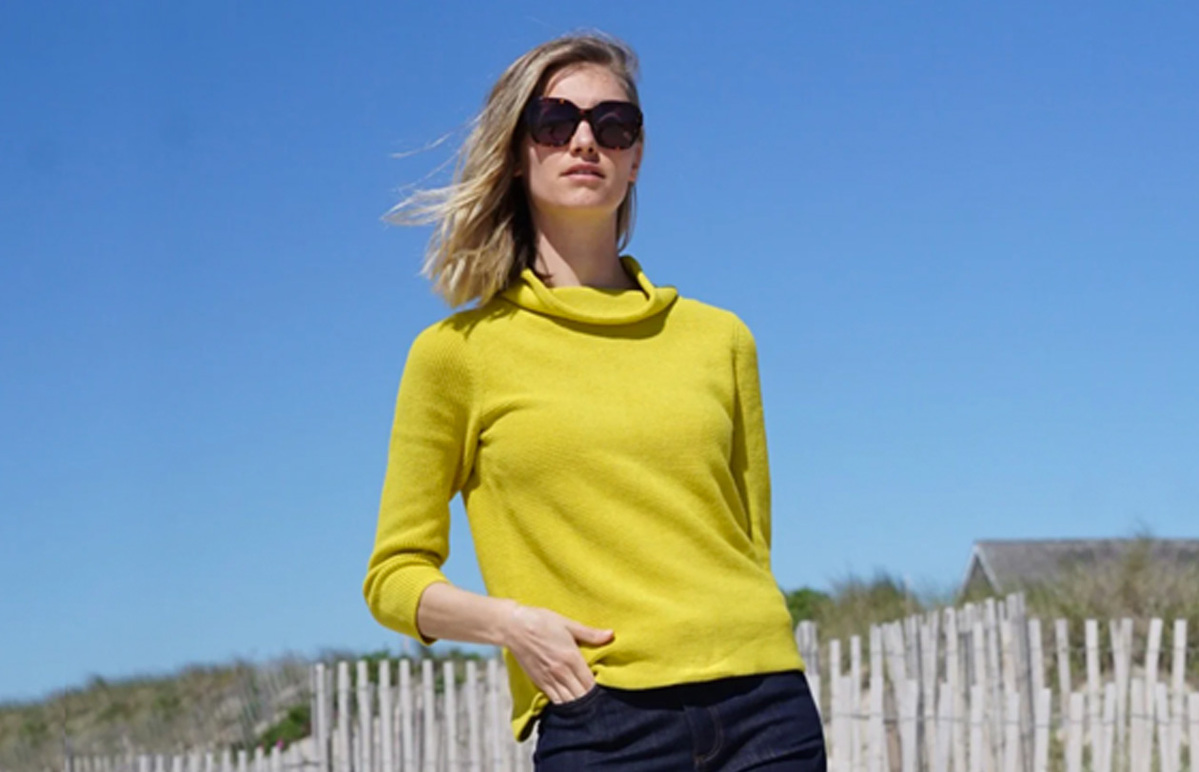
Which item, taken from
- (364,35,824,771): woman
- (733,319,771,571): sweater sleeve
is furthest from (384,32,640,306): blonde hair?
(733,319,771,571): sweater sleeve

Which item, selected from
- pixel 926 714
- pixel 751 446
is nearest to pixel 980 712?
pixel 926 714

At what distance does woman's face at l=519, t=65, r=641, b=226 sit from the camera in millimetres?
2232

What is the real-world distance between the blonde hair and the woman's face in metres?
0.03

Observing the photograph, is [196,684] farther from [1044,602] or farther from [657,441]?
[657,441]

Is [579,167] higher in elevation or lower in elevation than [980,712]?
higher

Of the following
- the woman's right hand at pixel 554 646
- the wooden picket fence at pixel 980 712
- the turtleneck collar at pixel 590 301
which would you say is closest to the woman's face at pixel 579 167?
the turtleneck collar at pixel 590 301

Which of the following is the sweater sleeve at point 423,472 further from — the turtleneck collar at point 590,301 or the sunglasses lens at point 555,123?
the sunglasses lens at point 555,123

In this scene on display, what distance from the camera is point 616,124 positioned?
2.25 meters

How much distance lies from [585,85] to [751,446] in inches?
23.6

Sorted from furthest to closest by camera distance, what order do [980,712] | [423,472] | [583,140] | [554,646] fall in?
[980,712] < [583,140] < [423,472] < [554,646]

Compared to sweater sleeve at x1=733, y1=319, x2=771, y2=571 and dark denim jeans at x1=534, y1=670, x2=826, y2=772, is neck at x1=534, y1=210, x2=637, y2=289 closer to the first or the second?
sweater sleeve at x1=733, y1=319, x2=771, y2=571

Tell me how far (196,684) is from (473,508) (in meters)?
10.5

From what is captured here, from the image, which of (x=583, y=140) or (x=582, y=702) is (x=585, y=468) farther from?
(x=583, y=140)

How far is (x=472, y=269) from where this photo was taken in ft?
7.36
